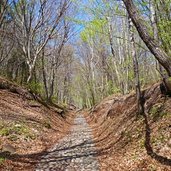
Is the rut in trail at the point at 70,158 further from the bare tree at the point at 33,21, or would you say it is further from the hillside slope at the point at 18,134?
the bare tree at the point at 33,21

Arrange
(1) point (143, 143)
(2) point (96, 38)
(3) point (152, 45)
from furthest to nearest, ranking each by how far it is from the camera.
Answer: (2) point (96, 38) → (1) point (143, 143) → (3) point (152, 45)

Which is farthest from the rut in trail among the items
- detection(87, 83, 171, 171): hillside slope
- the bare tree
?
the bare tree

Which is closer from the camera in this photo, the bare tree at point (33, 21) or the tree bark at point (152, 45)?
the tree bark at point (152, 45)

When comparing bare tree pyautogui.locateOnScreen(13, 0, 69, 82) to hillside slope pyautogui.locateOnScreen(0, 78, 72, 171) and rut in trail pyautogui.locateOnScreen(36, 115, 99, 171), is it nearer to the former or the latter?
hillside slope pyautogui.locateOnScreen(0, 78, 72, 171)

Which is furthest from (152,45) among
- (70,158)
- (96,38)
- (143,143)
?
(96,38)

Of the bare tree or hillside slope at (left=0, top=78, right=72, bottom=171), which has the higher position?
the bare tree

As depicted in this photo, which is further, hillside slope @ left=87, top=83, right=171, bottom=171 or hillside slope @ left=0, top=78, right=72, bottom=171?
hillside slope @ left=0, top=78, right=72, bottom=171

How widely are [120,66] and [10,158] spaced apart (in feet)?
77.8

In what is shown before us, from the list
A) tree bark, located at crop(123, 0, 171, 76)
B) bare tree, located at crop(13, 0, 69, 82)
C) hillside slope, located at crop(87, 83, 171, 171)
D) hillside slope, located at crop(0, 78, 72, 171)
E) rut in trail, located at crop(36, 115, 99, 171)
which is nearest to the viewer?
tree bark, located at crop(123, 0, 171, 76)

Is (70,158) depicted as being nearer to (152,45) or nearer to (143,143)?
(143,143)

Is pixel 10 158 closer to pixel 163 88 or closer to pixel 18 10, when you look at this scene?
pixel 163 88

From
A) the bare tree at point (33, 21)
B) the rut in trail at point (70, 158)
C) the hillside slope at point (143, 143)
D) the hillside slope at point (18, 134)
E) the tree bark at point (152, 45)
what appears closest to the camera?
the tree bark at point (152, 45)

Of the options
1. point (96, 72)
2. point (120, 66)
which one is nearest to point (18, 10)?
point (120, 66)

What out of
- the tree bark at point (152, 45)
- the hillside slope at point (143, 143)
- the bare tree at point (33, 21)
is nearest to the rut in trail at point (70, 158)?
the hillside slope at point (143, 143)
